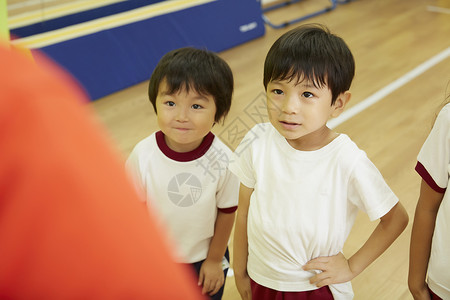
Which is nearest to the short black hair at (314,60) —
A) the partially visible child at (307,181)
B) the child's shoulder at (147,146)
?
the partially visible child at (307,181)

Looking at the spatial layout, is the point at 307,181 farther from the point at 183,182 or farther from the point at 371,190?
the point at 183,182

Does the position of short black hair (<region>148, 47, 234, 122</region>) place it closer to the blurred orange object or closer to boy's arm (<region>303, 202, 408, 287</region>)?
boy's arm (<region>303, 202, 408, 287</region>)

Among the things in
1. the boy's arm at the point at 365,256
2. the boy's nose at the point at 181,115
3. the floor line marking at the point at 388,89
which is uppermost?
the boy's nose at the point at 181,115

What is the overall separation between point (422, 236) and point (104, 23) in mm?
3613

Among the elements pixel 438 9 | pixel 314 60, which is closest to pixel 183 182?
pixel 314 60

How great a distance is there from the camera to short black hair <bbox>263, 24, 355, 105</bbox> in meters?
1.31

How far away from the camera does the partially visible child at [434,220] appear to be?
1.31m

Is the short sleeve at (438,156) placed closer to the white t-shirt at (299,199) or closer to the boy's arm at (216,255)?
the white t-shirt at (299,199)

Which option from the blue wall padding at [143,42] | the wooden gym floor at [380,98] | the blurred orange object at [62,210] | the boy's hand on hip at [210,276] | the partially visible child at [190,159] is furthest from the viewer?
the blue wall padding at [143,42]

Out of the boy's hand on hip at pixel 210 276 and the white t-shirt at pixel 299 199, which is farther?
the boy's hand on hip at pixel 210 276

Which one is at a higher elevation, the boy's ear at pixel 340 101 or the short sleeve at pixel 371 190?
the boy's ear at pixel 340 101

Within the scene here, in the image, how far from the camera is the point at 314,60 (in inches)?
51.8

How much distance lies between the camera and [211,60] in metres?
1.60

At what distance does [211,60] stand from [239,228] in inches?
20.0
